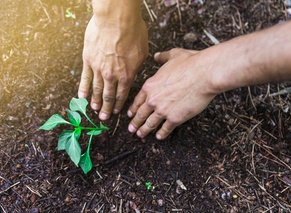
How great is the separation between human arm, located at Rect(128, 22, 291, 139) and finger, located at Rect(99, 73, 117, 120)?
0.36 ft

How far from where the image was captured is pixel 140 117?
4.96 feet

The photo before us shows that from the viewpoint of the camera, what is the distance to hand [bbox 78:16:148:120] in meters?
1.41

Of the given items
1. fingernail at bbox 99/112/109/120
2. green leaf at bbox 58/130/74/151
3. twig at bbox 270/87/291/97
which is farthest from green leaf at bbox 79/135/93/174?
twig at bbox 270/87/291/97

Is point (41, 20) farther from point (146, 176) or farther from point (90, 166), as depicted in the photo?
point (146, 176)

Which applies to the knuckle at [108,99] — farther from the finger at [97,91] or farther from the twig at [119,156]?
the twig at [119,156]

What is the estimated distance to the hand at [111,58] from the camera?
4.63 feet

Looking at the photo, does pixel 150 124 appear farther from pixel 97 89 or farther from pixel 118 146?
pixel 97 89

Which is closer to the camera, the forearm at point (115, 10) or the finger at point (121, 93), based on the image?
the forearm at point (115, 10)

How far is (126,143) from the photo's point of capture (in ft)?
5.17

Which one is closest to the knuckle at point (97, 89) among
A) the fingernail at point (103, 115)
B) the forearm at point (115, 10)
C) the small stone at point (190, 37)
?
the fingernail at point (103, 115)

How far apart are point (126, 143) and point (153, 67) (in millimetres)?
445

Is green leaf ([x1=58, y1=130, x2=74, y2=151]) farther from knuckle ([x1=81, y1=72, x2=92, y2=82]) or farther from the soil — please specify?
knuckle ([x1=81, y1=72, x2=92, y2=82])

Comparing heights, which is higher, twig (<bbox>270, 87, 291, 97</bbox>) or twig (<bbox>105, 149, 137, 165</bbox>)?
twig (<bbox>105, 149, 137, 165</bbox>)

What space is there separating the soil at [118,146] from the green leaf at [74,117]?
0.15 meters
